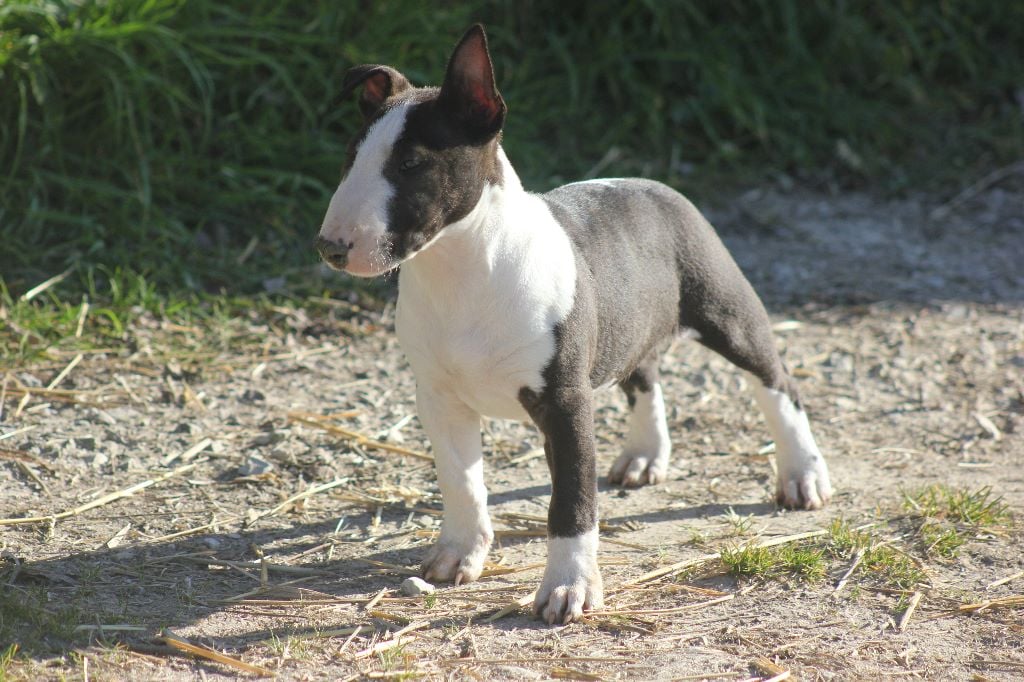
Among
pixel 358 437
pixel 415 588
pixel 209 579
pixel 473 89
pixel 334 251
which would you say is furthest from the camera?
pixel 358 437

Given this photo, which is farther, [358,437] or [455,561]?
[358,437]

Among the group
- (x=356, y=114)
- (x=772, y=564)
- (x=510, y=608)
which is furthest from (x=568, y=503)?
(x=356, y=114)

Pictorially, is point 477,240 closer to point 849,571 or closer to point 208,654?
point 208,654

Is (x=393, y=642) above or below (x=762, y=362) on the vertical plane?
below

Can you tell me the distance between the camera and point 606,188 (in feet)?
14.0

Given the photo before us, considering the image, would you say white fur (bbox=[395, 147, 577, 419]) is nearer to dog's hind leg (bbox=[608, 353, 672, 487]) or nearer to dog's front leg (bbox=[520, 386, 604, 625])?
dog's front leg (bbox=[520, 386, 604, 625])

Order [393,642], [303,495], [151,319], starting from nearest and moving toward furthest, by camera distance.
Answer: [393,642], [303,495], [151,319]

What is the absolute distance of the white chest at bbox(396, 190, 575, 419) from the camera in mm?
3617

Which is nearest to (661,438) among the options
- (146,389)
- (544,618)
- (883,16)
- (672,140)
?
(544,618)

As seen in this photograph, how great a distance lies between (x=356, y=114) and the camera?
7465mm

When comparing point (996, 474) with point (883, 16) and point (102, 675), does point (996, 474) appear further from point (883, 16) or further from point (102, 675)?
point (883, 16)

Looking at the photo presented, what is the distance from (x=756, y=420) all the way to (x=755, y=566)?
1606 mm

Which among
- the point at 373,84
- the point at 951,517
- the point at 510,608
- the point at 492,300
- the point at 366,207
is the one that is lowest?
the point at 510,608

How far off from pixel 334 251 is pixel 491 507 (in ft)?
5.33
